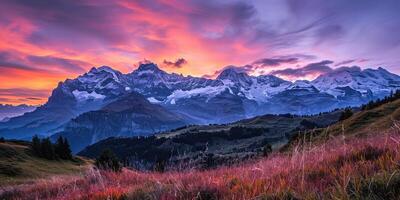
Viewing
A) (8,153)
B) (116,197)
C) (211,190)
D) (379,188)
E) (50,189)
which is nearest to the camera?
(379,188)

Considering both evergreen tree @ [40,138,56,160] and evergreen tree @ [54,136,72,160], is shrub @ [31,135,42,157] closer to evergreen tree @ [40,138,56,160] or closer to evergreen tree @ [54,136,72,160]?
evergreen tree @ [40,138,56,160]

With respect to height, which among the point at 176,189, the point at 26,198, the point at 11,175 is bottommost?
the point at 11,175

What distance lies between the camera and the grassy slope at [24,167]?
2154 inches

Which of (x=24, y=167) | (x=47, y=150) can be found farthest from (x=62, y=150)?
(x=24, y=167)

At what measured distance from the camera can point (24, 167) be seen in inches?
2435

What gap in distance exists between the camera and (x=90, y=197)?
873cm

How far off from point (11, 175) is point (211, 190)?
54.2 meters

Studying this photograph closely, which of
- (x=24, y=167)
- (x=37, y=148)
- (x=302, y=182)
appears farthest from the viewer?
(x=37, y=148)

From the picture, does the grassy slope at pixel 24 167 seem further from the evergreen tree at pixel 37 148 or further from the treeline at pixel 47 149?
the treeline at pixel 47 149

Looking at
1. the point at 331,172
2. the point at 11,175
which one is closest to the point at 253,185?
the point at 331,172

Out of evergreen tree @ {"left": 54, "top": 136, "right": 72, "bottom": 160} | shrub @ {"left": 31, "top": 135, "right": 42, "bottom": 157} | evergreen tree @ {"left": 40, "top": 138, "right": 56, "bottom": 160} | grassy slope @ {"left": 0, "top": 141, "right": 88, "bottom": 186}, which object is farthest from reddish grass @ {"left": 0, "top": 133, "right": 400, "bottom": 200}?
evergreen tree @ {"left": 54, "top": 136, "right": 72, "bottom": 160}

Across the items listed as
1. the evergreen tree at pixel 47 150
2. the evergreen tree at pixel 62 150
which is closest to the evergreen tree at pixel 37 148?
the evergreen tree at pixel 47 150

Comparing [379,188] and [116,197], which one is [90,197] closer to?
[116,197]

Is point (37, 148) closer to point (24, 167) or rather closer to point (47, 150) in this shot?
point (47, 150)
